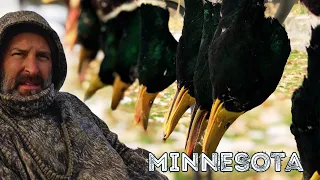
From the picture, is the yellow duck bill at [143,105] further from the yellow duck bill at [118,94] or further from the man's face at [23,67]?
the man's face at [23,67]

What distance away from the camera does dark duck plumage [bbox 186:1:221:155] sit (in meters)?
1.42

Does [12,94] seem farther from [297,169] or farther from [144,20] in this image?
[297,169]

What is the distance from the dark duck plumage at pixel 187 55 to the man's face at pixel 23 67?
1.41 feet

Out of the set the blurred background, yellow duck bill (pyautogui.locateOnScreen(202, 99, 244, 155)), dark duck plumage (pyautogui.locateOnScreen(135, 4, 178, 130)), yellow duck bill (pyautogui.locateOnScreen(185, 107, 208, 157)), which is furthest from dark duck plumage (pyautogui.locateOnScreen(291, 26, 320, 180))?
dark duck plumage (pyautogui.locateOnScreen(135, 4, 178, 130))

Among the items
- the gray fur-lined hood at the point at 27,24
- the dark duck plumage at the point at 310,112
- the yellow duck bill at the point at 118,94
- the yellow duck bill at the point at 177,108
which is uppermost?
the gray fur-lined hood at the point at 27,24

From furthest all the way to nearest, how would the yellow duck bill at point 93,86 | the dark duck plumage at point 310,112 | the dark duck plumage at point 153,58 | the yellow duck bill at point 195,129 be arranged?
the yellow duck bill at point 93,86 < the dark duck plumage at point 153,58 < the yellow duck bill at point 195,129 < the dark duck plumage at point 310,112

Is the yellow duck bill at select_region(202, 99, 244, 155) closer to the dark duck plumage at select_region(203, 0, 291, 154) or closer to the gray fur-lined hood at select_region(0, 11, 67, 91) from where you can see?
the dark duck plumage at select_region(203, 0, 291, 154)

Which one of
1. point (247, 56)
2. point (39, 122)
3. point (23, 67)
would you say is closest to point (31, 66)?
point (23, 67)

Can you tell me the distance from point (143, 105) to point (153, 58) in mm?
161

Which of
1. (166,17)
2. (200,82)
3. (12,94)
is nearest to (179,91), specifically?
(200,82)

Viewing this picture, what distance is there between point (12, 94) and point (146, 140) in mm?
498

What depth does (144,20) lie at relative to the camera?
1.62 metres

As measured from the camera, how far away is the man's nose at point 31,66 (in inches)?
50.8

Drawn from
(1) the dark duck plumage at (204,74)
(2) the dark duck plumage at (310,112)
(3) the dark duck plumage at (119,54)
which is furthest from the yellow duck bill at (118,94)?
(2) the dark duck plumage at (310,112)
